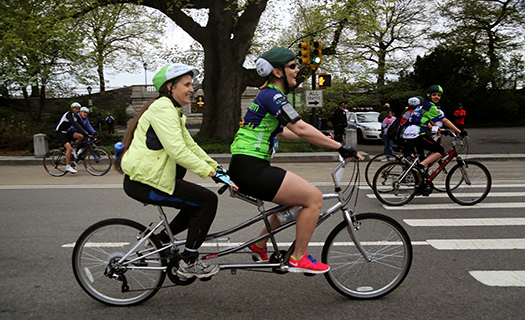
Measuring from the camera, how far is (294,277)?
4.10 m

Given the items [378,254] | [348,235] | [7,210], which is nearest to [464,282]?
[378,254]

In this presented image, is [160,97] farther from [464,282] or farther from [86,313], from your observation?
[464,282]

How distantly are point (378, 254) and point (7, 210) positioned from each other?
6.12 metres

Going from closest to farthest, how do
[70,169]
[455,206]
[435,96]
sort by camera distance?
[455,206] < [435,96] < [70,169]

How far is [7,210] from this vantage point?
7055 millimetres

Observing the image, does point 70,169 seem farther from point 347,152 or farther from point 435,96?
point 347,152

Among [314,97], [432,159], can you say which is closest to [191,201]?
[432,159]

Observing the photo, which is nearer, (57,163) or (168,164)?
(168,164)

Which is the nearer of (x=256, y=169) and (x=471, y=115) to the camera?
(x=256, y=169)

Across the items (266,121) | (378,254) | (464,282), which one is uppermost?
(266,121)

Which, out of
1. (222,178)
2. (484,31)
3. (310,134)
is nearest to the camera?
(222,178)

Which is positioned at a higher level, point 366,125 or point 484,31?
point 484,31

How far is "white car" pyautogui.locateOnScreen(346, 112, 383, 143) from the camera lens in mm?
20266

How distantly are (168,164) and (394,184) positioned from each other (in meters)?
4.74
